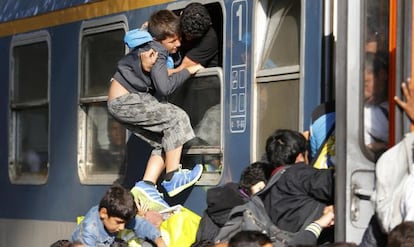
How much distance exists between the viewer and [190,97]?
670 cm

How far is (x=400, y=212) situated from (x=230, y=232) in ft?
4.20

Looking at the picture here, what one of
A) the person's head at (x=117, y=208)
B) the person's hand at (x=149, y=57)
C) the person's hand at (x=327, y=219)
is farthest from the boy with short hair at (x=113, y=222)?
the person's hand at (x=327, y=219)

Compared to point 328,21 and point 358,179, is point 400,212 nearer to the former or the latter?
point 358,179

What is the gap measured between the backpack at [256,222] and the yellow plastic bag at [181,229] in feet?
1.98

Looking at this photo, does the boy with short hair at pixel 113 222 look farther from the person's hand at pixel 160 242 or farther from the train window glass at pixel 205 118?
the train window glass at pixel 205 118

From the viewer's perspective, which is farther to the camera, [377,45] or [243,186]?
[243,186]

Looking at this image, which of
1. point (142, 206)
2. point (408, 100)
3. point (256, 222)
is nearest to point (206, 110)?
point (142, 206)

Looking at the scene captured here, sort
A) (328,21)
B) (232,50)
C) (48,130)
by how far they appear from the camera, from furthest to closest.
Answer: (48,130) < (232,50) < (328,21)

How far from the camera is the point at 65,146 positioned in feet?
25.5

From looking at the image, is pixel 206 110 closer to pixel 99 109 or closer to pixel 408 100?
pixel 99 109

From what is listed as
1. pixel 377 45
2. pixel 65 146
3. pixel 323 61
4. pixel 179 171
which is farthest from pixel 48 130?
pixel 377 45

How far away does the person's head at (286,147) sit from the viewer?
18.1 feet

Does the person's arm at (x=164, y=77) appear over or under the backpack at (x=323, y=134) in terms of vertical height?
over

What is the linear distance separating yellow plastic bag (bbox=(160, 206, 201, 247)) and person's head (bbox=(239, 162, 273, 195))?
0.58 metres
